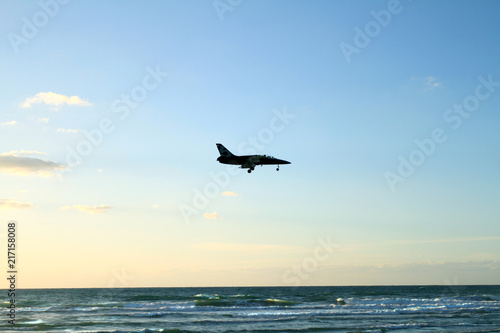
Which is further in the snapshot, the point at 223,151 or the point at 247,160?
the point at 223,151

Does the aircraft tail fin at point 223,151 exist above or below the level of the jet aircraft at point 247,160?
above

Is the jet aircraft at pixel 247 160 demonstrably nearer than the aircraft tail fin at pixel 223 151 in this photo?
Yes

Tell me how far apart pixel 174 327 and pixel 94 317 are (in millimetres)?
12224

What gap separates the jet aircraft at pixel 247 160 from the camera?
1839 inches

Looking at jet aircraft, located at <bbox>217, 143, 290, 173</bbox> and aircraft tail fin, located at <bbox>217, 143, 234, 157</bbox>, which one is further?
aircraft tail fin, located at <bbox>217, 143, 234, 157</bbox>

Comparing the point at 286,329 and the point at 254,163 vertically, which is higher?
the point at 254,163

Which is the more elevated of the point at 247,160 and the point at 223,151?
the point at 223,151

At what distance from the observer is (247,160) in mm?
46719

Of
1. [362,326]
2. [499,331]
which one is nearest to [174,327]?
[362,326]

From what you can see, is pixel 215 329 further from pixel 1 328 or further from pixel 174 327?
pixel 1 328

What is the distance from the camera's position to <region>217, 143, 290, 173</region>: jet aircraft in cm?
4672

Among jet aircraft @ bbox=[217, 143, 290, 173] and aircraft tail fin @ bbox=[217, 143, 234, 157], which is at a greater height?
aircraft tail fin @ bbox=[217, 143, 234, 157]

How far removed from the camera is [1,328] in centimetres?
3591

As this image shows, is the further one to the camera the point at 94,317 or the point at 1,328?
the point at 94,317
